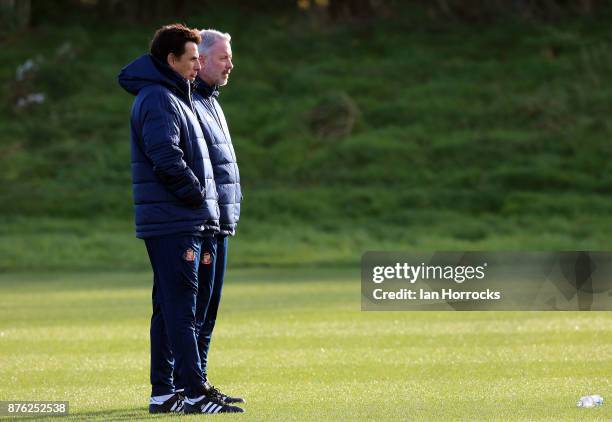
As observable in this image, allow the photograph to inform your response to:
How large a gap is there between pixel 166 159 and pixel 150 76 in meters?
0.57

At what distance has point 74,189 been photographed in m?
37.0

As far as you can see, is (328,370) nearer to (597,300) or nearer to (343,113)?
(597,300)

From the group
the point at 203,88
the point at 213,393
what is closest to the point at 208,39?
the point at 203,88

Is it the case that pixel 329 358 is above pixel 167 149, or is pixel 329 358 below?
below

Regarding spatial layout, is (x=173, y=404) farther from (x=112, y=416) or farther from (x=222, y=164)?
(x=222, y=164)

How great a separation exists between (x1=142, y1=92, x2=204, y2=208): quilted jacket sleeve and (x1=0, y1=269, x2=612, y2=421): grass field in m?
1.32

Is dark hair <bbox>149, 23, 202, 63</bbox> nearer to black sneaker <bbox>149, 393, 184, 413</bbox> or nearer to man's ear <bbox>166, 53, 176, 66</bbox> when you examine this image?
man's ear <bbox>166, 53, 176, 66</bbox>

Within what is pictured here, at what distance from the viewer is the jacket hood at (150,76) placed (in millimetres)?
8367

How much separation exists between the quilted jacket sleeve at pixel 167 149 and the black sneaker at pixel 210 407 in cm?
114

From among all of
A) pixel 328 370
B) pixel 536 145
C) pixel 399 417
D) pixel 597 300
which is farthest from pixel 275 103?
pixel 399 417

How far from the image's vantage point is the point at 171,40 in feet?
27.4

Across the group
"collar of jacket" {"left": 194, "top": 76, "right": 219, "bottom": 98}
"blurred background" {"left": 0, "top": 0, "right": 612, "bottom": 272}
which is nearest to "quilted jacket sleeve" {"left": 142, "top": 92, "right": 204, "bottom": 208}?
"collar of jacket" {"left": 194, "top": 76, "right": 219, "bottom": 98}

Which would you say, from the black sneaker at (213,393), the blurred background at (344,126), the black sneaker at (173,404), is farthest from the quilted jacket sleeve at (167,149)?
the blurred background at (344,126)

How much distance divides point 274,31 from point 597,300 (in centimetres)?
3138
